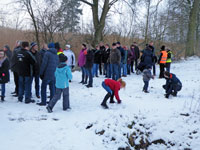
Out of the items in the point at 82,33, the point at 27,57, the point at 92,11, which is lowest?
the point at 27,57

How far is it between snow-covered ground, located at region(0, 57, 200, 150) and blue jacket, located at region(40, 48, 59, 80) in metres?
1.10

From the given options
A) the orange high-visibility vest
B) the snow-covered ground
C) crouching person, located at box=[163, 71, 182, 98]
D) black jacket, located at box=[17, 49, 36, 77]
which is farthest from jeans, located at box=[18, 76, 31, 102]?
the orange high-visibility vest

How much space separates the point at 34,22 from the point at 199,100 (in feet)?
44.5

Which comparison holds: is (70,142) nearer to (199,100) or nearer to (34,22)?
(199,100)

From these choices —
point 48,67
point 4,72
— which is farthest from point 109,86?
point 4,72

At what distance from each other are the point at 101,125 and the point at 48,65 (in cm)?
270

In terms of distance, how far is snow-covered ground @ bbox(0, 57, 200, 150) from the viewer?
4.62 meters

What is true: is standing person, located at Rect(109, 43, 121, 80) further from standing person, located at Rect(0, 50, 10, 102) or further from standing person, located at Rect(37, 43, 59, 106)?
standing person, located at Rect(0, 50, 10, 102)

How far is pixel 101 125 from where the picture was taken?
5438mm

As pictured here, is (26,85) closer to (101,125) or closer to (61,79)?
(61,79)

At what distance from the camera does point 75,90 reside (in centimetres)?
908

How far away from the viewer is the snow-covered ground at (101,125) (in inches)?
182

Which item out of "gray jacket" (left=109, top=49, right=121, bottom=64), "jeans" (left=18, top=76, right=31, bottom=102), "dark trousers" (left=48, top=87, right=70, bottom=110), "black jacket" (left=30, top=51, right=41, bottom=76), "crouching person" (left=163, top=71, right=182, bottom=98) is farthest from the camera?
"gray jacket" (left=109, top=49, right=121, bottom=64)

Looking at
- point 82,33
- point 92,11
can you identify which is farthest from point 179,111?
point 82,33
